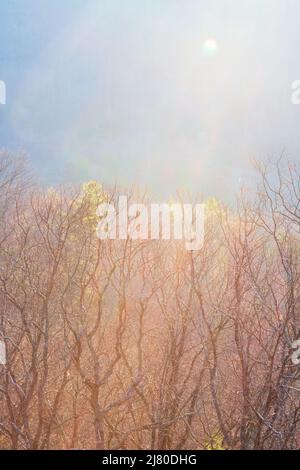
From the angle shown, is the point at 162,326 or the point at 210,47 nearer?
the point at 162,326

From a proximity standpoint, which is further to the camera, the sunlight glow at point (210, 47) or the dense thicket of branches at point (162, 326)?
the sunlight glow at point (210, 47)

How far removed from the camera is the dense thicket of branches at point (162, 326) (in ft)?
28.9

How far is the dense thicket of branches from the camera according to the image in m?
8.80

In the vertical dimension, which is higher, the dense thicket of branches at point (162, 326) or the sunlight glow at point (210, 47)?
the sunlight glow at point (210, 47)

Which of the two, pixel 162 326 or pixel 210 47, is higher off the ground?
pixel 210 47

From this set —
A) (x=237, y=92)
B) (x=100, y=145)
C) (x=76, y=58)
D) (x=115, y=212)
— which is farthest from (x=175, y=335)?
(x=76, y=58)

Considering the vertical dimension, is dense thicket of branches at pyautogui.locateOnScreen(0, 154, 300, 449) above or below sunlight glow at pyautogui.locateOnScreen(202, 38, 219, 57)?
below

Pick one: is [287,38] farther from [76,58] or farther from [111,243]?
[111,243]

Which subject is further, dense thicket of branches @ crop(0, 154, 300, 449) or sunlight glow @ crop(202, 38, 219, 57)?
sunlight glow @ crop(202, 38, 219, 57)

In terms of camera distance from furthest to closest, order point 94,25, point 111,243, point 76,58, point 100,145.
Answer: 1. point 94,25
2. point 76,58
3. point 100,145
4. point 111,243

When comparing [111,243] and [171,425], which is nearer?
[171,425]

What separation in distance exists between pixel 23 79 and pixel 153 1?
240 feet

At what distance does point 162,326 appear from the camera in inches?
423

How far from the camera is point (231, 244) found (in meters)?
9.99
